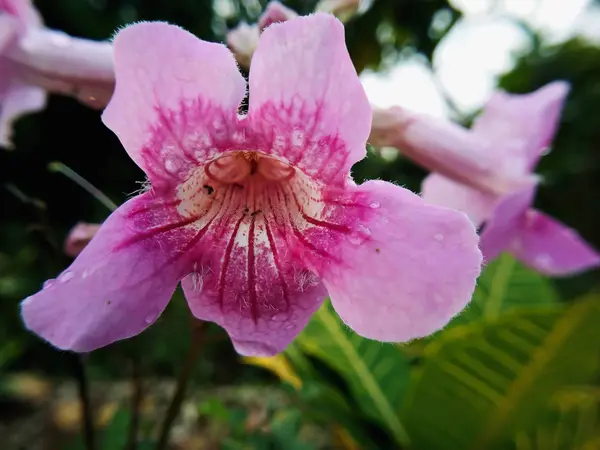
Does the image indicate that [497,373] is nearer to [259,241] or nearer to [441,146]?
[441,146]

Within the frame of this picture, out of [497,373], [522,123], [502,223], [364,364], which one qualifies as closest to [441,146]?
[502,223]

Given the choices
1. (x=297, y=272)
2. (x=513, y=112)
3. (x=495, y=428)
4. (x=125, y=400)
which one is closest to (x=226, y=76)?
(x=297, y=272)

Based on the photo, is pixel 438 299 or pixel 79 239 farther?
pixel 79 239

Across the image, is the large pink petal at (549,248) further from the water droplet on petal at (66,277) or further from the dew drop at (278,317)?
the water droplet on petal at (66,277)

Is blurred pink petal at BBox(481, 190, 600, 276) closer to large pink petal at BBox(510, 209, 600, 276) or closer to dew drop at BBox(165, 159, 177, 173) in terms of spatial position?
large pink petal at BBox(510, 209, 600, 276)

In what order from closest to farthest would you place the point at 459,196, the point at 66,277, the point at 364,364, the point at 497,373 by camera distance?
1. the point at 66,277
2. the point at 459,196
3. the point at 497,373
4. the point at 364,364

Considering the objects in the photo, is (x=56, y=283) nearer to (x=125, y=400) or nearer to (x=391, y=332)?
(x=391, y=332)
